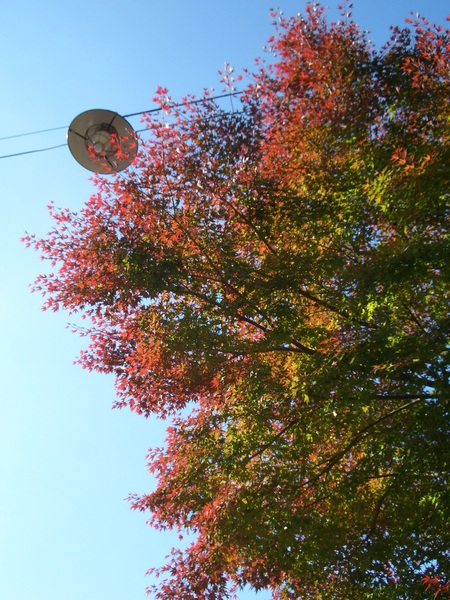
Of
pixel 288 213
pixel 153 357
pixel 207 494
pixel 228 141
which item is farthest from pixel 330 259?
pixel 207 494

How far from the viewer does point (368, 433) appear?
598 centimetres

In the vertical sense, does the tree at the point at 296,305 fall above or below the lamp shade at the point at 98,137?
below

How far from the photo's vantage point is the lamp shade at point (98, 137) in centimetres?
668

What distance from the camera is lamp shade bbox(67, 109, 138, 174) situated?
668 centimetres

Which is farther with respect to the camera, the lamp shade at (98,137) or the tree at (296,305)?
the lamp shade at (98,137)

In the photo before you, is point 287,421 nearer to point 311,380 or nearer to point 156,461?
point 311,380

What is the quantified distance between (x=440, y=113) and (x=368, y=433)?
343 cm

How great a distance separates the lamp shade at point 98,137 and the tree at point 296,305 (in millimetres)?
594

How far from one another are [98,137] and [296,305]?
10.7 ft

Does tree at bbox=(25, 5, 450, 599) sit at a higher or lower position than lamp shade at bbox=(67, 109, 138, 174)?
lower

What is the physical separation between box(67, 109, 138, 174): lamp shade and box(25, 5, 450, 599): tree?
594mm

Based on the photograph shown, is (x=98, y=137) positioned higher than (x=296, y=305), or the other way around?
(x=98, y=137)

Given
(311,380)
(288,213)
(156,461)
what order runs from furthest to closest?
(156,461), (288,213), (311,380)

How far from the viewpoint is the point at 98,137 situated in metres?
6.80
